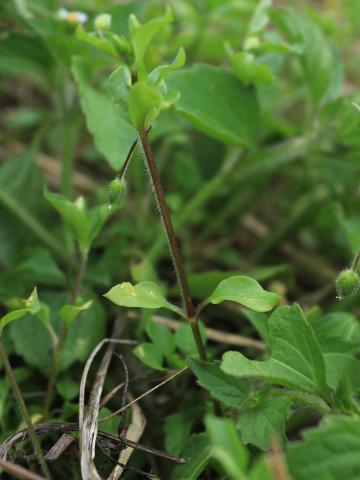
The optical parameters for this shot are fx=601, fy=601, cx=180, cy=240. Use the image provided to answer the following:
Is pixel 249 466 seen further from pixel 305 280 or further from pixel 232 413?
pixel 305 280

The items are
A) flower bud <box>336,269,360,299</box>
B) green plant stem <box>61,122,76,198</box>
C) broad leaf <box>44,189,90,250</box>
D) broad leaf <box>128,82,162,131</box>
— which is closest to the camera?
broad leaf <box>128,82,162,131</box>

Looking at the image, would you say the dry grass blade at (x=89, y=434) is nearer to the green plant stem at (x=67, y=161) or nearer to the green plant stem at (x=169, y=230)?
the green plant stem at (x=169, y=230)

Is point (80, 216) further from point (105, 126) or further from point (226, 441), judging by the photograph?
point (226, 441)

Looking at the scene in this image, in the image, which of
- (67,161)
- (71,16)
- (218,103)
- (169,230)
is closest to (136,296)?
(169,230)

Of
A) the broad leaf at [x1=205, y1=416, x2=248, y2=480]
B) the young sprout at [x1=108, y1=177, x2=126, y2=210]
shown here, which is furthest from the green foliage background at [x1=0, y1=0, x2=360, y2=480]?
the young sprout at [x1=108, y1=177, x2=126, y2=210]

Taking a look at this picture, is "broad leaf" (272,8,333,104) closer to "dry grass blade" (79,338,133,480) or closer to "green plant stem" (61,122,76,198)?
"green plant stem" (61,122,76,198)
